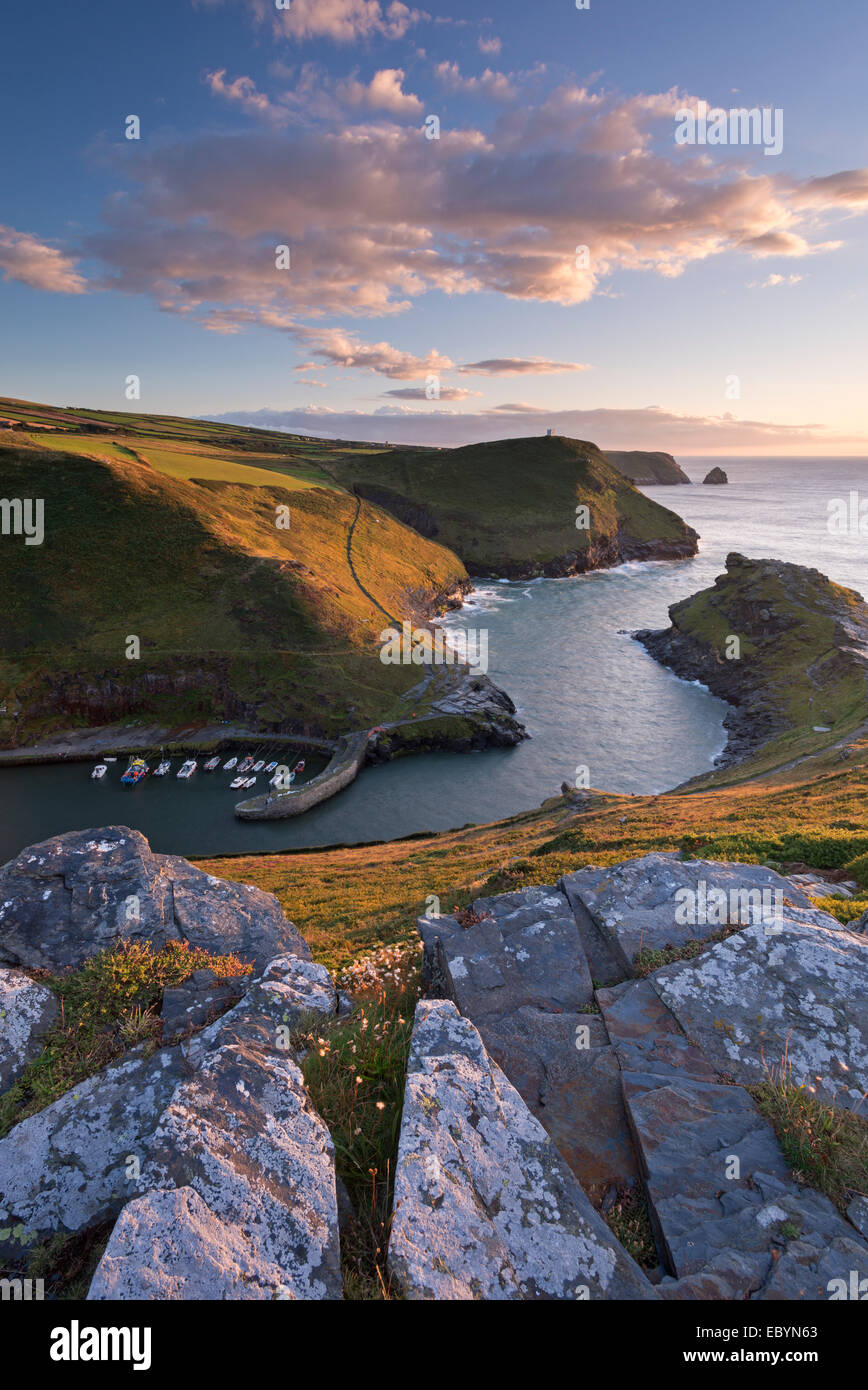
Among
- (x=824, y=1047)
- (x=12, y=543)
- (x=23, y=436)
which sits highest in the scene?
(x=23, y=436)

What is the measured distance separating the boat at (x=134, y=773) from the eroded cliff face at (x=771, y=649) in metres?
70.9

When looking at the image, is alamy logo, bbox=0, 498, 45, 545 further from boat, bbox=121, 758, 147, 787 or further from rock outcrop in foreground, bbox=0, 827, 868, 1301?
rock outcrop in foreground, bbox=0, 827, 868, 1301

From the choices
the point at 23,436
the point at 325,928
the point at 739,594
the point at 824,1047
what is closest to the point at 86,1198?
the point at 824,1047

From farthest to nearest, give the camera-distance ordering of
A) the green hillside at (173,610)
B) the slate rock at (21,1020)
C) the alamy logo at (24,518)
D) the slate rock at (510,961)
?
the alamy logo at (24,518) < the green hillside at (173,610) < the slate rock at (510,961) < the slate rock at (21,1020)

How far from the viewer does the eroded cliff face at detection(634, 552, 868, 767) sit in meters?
73.2

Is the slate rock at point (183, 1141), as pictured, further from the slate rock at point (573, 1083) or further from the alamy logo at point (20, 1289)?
the slate rock at point (573, 1083)

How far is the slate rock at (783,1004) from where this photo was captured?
7285 mm

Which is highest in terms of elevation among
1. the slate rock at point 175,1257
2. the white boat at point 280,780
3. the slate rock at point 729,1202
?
the slate rock at point 175,1257

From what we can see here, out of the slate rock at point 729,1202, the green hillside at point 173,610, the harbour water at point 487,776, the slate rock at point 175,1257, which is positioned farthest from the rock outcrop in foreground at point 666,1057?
the green hillside at point 173,610

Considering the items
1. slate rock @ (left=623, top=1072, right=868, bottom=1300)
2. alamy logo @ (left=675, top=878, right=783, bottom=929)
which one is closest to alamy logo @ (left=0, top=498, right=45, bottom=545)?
alamy logo @ (left=675, top=878, right=783, bottom=929)

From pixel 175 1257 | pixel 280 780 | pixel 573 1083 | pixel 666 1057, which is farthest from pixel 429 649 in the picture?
pixel 175 1257

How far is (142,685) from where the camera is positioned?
86.1 metres

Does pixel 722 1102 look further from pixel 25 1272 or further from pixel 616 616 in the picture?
pixel 616 616
